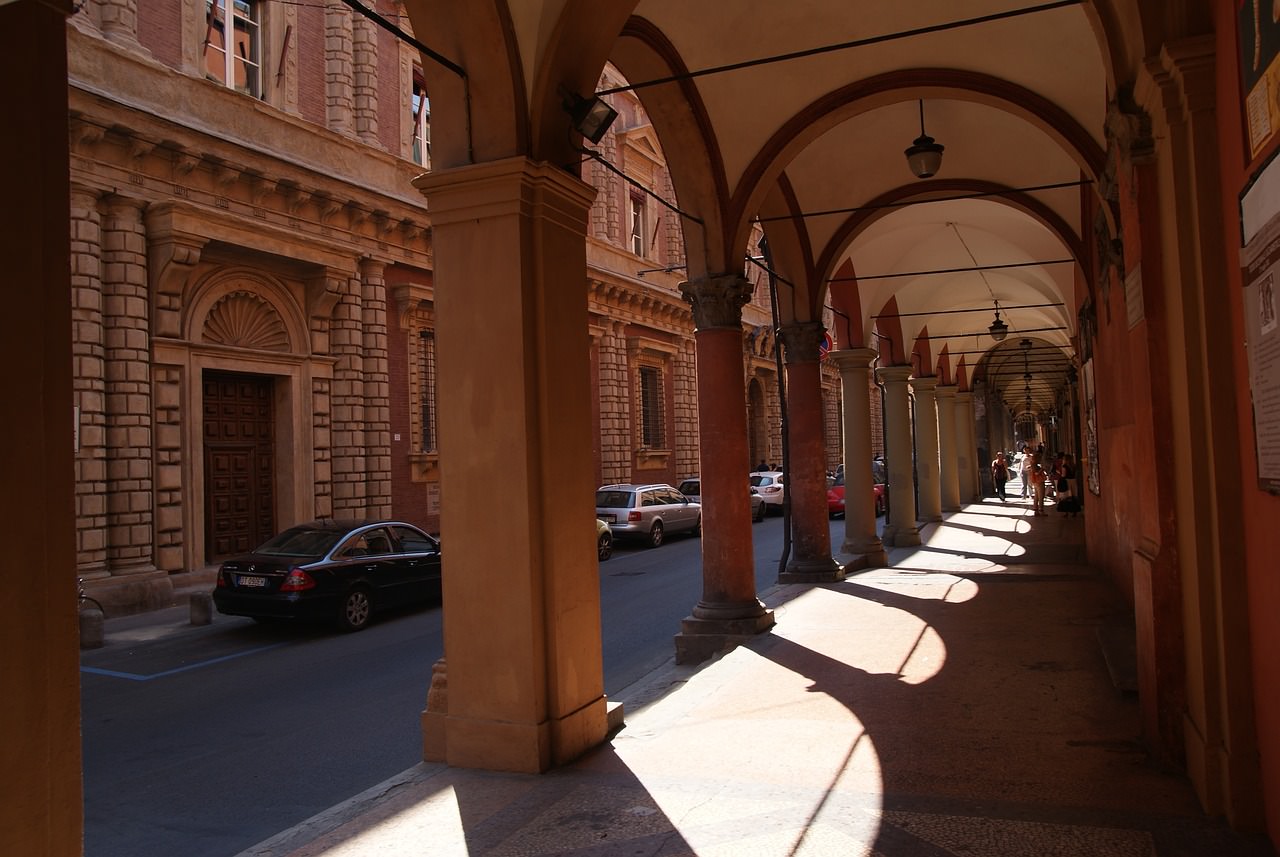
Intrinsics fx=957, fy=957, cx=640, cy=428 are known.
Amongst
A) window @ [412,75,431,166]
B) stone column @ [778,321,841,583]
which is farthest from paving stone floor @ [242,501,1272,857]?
window @ [412,75,431,166]

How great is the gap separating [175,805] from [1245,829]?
17.4 feet

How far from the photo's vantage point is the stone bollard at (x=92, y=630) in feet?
34.2

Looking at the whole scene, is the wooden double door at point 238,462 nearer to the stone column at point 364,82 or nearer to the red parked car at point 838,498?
the stone column at point 364,82

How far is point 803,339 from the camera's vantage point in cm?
1228

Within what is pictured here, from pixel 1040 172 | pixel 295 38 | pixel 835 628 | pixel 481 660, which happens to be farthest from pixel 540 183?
pixel 295 38

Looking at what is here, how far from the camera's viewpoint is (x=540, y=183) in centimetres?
508

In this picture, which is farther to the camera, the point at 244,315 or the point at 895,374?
the point at 895,374

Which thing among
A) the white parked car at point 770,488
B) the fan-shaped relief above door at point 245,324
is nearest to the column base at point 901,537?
the white parked car at point 770,488

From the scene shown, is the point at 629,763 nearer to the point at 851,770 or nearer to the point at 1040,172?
the point at 851,770

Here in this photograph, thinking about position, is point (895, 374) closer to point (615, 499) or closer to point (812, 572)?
point (615, 499)

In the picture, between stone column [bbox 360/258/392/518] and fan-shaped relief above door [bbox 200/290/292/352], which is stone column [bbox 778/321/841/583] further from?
fan-shaped relief above door [bbox 200/290/292/352]

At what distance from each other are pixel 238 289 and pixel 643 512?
9.12 m

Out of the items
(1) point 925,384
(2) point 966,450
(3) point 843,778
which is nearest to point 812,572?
(3) point 843,778

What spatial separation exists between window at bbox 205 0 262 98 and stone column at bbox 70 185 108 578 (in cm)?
331
